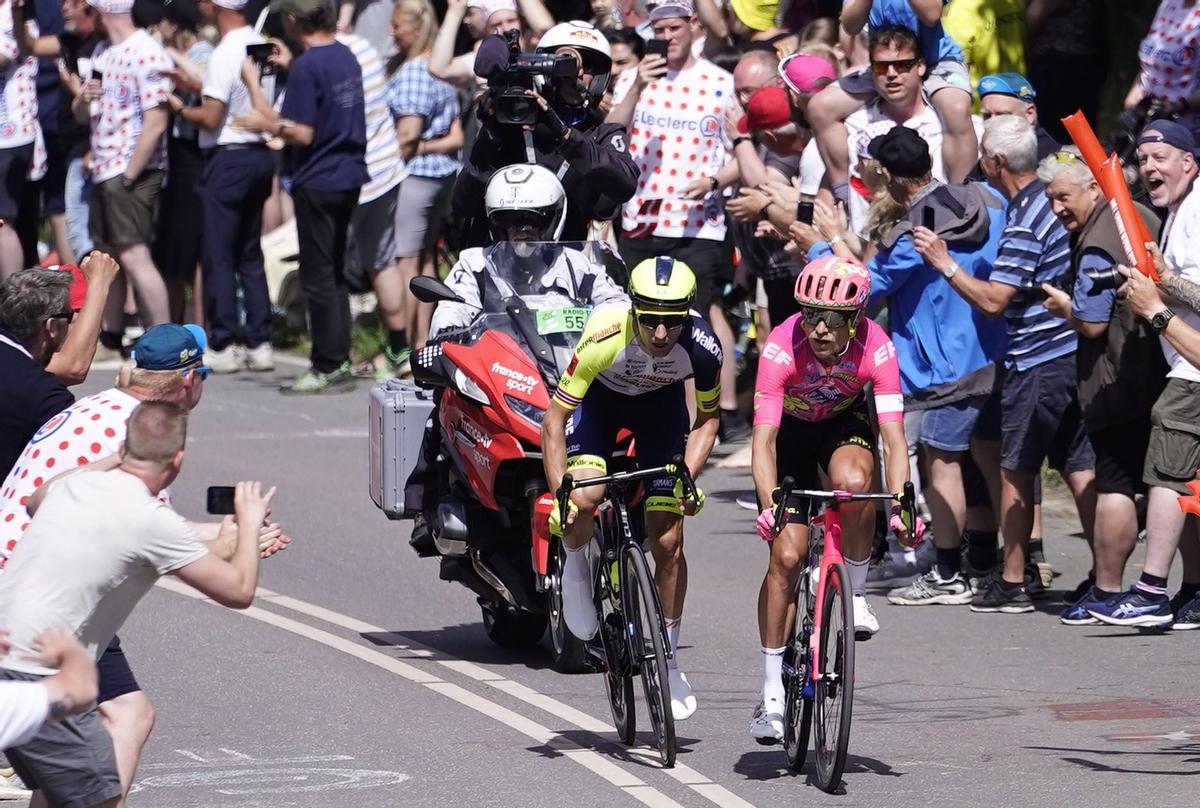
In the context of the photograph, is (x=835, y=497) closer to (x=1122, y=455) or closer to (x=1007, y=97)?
(x=1122, y=455)

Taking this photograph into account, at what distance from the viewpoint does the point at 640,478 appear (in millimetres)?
8578

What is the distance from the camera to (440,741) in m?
8.79

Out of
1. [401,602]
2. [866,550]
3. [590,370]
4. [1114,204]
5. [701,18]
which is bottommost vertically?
[401,602]

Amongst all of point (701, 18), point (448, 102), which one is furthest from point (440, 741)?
point (448, 102)

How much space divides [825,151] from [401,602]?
337cm

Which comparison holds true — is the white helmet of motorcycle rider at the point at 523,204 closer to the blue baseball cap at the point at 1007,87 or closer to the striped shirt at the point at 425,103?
the blue baseball cap at the point at 1007,87

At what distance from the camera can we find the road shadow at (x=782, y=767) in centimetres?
824

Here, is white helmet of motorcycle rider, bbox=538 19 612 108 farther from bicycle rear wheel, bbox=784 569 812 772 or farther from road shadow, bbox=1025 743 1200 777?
road shadow, bbox=1025 743 1200 777

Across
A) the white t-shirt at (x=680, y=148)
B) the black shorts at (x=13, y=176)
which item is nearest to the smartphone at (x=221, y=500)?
the white t-shirt at (x=680, y=148)

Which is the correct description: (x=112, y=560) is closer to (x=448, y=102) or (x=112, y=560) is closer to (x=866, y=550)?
(x=866, y=550)

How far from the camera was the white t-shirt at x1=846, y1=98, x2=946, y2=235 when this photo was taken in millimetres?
11977

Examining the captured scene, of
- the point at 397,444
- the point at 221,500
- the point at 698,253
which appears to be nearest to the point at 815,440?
the point at 397,444

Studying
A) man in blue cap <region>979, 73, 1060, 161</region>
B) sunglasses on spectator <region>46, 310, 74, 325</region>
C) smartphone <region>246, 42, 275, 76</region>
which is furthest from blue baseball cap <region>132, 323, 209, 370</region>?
smartphone <region>246, 42, 275, 76</region>

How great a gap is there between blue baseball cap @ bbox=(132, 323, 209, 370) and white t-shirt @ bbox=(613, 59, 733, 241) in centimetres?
705
